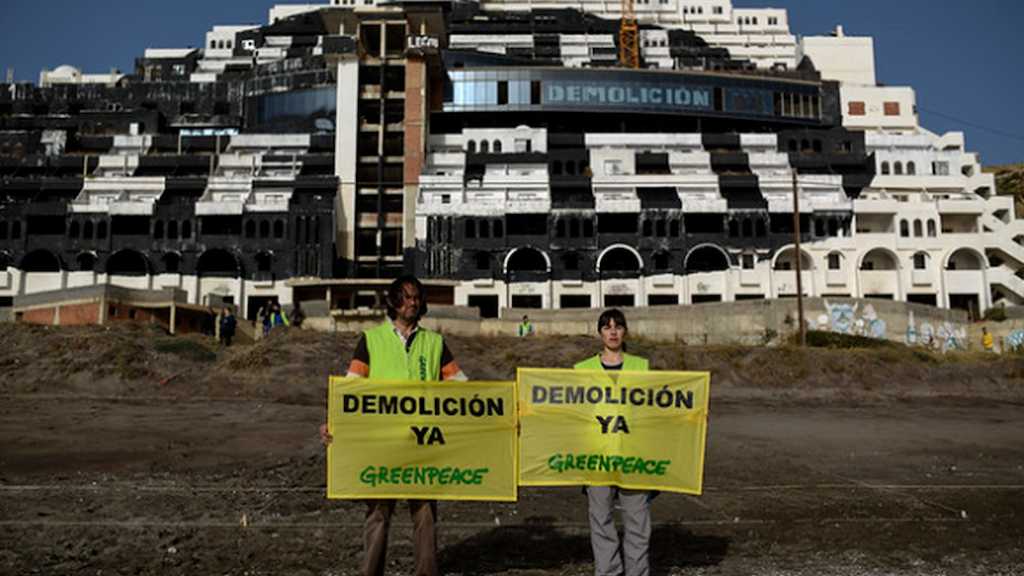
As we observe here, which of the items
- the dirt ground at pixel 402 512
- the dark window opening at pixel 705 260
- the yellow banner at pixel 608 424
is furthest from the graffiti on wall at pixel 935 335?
the yellow banner at pixel 608 424

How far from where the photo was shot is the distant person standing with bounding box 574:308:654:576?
6.02 m

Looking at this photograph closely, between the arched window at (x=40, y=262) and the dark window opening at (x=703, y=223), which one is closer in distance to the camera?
the dark window opening at (x=703, y=223)

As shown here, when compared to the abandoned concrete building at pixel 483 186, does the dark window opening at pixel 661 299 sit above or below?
below

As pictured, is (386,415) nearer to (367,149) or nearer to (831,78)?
(367,149)

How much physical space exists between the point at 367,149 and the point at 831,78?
6195cm

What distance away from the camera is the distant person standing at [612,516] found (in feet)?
19.8

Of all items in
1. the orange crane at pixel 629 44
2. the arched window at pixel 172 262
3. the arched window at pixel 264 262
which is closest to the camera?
the arched window at pixel 264 262

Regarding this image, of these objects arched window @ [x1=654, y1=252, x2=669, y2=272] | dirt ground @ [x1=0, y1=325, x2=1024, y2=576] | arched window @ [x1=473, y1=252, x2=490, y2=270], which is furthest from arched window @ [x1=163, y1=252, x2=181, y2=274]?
dirt ground @ [x1=0, y1=325, x2=1024, y2=576]

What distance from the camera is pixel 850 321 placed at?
131ft

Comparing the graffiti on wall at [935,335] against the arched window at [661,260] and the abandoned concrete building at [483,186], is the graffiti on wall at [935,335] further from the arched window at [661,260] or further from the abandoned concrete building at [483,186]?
the arched window at [661,260]

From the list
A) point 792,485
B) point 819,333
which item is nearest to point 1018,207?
point 819,333

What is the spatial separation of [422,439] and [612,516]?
68.2 inches

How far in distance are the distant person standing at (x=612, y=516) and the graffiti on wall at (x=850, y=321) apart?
3549 cm

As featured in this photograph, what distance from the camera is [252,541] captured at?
7242 mm
